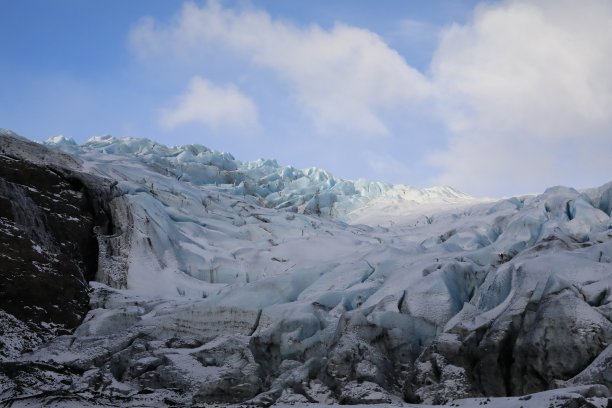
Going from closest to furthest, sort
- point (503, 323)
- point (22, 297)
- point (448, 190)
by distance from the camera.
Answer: point (503, 323)
point (22, 297)
point (448, 190)

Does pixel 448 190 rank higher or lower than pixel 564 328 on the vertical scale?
higher

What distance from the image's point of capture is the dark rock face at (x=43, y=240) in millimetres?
34844

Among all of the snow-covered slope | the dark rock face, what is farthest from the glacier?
the snow-covered slope

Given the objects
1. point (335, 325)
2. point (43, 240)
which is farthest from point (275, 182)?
point (335, 325)

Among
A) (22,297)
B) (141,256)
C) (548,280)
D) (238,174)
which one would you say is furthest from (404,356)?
(238,174)

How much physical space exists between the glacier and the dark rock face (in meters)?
0.77

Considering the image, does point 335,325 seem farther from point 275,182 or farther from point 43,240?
point 275,182

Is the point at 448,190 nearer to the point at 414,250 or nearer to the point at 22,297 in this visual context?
the point at 414,250

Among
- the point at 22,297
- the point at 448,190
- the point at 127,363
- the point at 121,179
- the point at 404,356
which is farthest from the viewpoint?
the point at 448,190

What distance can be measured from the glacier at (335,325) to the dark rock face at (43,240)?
2.52 ft

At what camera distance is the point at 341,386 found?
25984mm

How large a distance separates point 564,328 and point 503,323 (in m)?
2.39

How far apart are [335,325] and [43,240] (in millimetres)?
20119

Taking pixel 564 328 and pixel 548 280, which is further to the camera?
pixel 548 280
